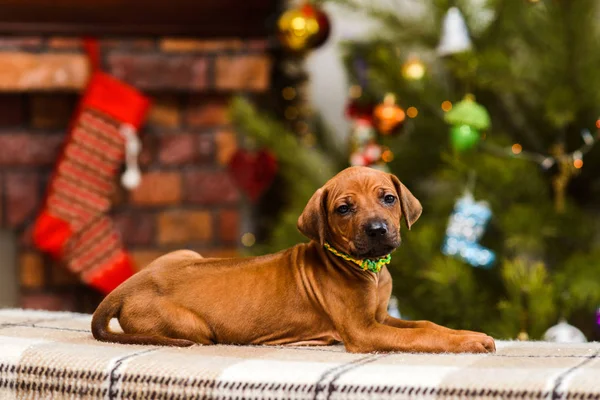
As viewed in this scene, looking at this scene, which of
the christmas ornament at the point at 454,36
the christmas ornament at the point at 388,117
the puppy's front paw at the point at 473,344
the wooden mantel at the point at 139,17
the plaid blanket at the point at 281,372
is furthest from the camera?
the wooden mantel at the point at 139,17

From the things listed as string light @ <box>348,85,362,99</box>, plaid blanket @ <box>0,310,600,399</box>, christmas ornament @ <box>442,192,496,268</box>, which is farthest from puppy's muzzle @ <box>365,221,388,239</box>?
string light @ <box>348,85,362,99</box>

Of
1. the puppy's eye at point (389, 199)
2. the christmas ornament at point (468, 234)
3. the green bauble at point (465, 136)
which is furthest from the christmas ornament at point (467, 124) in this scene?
the puppy's eye at point (389, 199)

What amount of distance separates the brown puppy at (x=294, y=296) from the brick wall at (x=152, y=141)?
125 cm

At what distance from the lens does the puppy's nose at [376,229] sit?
114 cm

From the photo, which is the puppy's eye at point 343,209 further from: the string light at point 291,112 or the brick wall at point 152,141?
the string light at point 291,112

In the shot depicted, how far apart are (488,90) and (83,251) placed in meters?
1.12

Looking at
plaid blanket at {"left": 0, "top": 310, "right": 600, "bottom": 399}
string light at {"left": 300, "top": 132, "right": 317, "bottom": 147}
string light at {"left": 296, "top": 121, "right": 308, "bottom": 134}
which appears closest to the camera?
plaid blanket at {"left": 0, "top": 310, "right": 600, "bottom": 399}

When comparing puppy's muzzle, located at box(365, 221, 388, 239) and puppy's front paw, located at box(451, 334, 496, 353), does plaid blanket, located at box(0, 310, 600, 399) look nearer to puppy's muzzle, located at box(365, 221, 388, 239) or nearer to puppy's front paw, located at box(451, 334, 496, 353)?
puppy's front paw, located at box(451, 334, 496, 353)

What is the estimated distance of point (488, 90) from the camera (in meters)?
2.21

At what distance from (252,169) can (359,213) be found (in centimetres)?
123

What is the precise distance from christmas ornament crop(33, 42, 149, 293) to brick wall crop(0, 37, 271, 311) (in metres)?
0.06

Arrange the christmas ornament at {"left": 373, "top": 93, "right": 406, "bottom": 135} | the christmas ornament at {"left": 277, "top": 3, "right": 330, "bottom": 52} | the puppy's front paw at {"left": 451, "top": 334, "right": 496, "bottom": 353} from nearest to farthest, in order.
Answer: the puppy's front paw at {"left": 451, "top": 334, "right": 496, "bottom": 353}
the christmas ornament at {"left": 373, "top": 93, "right": 406, "bottom": 135}
the christmas ornament at {"left": 277, "top": 3, "right": 330, "bottom": 52}

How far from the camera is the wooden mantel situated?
92.6 inches

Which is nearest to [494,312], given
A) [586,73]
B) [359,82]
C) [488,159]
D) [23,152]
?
[488,159]
